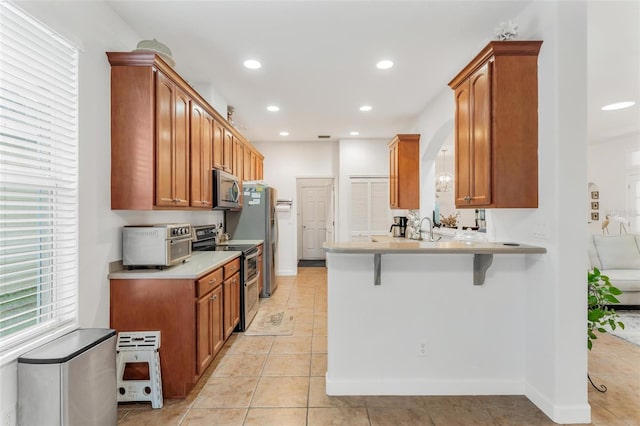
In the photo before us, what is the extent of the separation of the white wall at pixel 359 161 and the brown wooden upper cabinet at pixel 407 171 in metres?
1.47

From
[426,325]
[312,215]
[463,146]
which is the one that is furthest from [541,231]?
[312,215]

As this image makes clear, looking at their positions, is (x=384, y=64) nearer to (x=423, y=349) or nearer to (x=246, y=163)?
(x=423, y=349)

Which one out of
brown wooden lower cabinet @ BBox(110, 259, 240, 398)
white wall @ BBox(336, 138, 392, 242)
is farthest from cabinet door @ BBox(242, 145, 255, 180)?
brown wooden lower cabinet @ BBox(110, 259, 240, 398)

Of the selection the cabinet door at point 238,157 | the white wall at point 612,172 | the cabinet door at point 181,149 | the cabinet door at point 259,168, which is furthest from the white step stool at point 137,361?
the white wall at point 612,172

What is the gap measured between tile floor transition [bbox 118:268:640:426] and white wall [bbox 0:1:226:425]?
2.83 feet

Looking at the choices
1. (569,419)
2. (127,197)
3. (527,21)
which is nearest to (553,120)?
(527,21)

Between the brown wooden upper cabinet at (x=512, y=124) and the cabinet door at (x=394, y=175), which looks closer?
the brown wooden upper cabinet at (x=512, y=124)

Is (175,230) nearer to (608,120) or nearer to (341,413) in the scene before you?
(341,413)

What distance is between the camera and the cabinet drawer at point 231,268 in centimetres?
331

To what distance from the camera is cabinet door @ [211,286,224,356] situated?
9.54ft

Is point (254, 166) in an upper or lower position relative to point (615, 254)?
upper

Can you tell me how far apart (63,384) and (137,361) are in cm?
69

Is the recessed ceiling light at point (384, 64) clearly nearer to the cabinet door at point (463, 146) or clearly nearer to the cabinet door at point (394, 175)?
the cabinet door at point (463, 146)

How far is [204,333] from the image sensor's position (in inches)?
106
